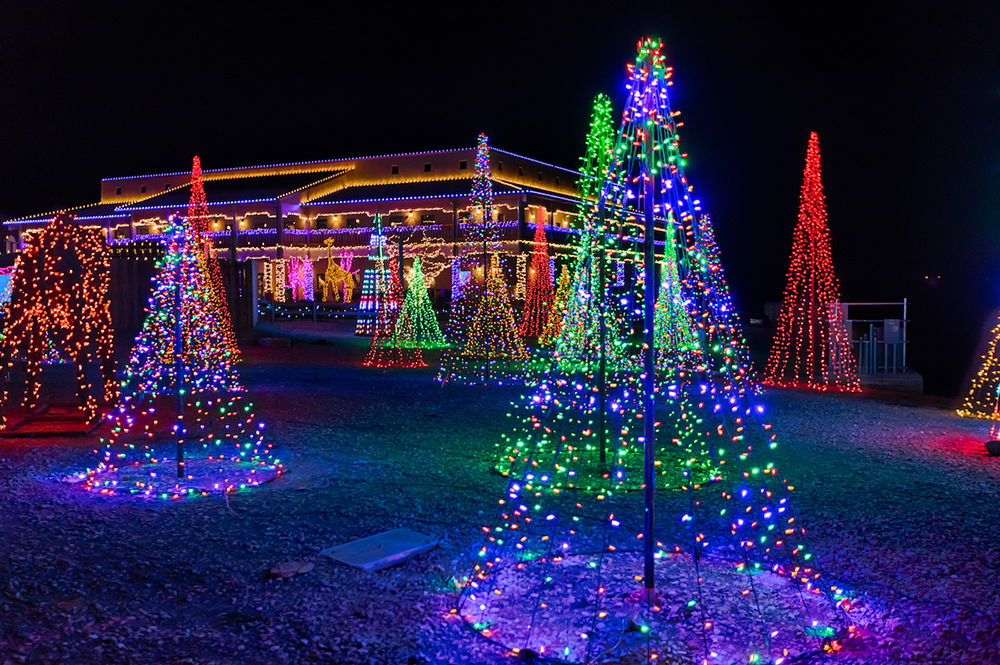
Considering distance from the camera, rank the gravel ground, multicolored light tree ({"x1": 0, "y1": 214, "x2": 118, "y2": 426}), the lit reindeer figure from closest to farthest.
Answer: the gravel ground, multicolored light tree ({"x1": 0, "y1": 214, "x2": 118, "y2": 426}), the lit reindeer figure

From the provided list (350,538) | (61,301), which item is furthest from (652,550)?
(61,301)

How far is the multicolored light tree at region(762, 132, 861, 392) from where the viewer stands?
16609 millimetres

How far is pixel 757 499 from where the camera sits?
7309mm

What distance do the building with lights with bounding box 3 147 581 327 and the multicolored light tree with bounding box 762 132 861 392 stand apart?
24956 mm

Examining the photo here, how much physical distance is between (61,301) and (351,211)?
38.1 m

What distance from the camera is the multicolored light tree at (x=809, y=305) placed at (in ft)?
54.5

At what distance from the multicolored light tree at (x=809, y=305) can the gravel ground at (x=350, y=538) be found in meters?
6.06

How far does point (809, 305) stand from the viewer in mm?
16922

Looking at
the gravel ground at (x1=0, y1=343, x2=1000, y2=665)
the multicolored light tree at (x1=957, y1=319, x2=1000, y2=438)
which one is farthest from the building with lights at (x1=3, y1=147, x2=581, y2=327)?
the gravel ground at (x1=0, y1=343, x2=1000, y2=665)

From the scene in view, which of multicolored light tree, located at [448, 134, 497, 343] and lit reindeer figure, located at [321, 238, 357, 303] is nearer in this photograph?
multicolored light tree, located at [448, 134, 497, 343]

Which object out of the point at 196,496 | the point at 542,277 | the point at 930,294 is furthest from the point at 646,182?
the point at 930,294

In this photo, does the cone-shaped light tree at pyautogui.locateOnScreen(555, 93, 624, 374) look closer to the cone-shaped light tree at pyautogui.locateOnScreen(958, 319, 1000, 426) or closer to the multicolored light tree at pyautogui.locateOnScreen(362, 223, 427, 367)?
the cone-shaped light tree at pyautogui.locateOnScreen(958, 319, 1000, 426)

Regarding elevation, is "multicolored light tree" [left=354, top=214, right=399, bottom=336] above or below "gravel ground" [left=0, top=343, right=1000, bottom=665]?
above

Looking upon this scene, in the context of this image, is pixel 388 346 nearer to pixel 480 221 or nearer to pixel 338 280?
pixel 480 221
